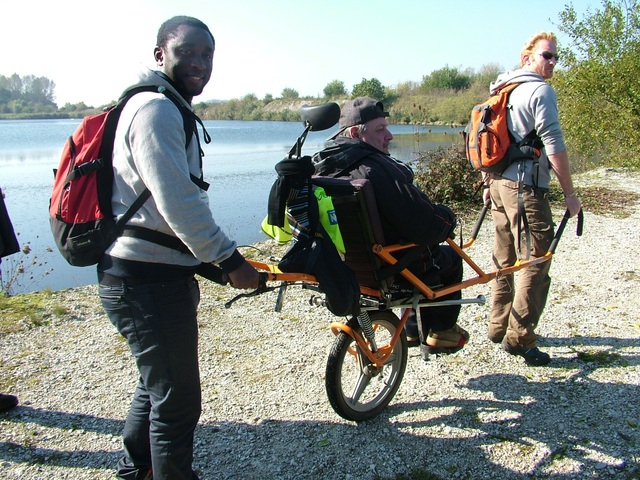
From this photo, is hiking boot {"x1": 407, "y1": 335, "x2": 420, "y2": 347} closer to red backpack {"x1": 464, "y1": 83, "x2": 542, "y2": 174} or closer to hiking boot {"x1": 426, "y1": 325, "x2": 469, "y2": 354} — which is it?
hiking boot {"x1": 426, "y1": 325, "x2": 469, "y2": 354}

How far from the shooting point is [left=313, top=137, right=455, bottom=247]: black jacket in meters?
3.11

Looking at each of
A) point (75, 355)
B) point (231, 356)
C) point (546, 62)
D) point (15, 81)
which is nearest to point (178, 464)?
point (231, 356)

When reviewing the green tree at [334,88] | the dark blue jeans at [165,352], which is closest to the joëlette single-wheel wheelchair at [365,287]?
the dark blue jeans at [165,352]

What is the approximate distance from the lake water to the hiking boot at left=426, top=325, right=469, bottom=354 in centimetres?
440

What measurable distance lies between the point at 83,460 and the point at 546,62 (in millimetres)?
3974

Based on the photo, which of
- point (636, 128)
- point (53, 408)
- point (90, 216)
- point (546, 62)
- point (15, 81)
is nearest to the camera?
point (90, 216)

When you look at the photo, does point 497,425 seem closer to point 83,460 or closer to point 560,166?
point 560,166

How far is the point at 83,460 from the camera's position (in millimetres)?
3158

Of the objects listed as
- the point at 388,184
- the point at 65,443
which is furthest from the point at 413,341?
the point at 65,443

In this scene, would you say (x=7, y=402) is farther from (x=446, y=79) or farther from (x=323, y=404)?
(x=446, y=79)

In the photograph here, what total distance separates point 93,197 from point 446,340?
98.9 inches

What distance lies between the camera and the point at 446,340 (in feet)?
12.4

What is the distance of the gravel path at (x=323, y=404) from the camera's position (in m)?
3.11

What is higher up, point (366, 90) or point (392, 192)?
point (366, 90)
